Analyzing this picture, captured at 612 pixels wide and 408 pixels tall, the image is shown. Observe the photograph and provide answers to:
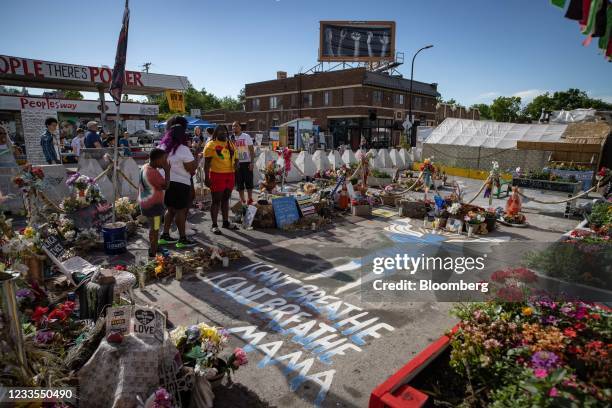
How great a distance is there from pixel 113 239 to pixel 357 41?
47.7 m

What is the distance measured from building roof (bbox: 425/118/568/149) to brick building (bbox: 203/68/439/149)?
16.7 meters

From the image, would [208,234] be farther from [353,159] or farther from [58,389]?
[353,159]

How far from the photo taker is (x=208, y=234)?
7902 millimetres

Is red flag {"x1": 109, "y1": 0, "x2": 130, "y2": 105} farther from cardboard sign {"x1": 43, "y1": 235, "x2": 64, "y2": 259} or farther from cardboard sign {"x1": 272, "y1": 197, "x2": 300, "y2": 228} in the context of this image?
cardboard sign {"x1": 272, "y1": 197, "x2": 300, "y2": 228}

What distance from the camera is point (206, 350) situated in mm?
3102

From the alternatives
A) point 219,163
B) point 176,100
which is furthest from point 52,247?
point 176,100

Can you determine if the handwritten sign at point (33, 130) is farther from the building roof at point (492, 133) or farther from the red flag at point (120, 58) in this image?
the building roof at point (492, 133)

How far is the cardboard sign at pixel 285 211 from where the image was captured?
8648 millimetres

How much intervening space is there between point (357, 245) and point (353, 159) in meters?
12.1

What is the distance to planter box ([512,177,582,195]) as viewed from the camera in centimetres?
1268

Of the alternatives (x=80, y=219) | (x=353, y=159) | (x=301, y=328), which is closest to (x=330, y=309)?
(x=301, y=328)

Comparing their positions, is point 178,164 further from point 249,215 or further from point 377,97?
point 377,97

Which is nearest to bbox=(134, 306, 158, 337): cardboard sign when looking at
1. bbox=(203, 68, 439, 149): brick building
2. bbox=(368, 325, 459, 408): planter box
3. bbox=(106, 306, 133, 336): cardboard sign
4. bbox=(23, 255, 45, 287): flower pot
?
bbox=(106, 306, 133, 336): cardboard sign

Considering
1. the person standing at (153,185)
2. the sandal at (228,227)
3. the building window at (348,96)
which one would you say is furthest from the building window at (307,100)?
the person standing at (153,185)
